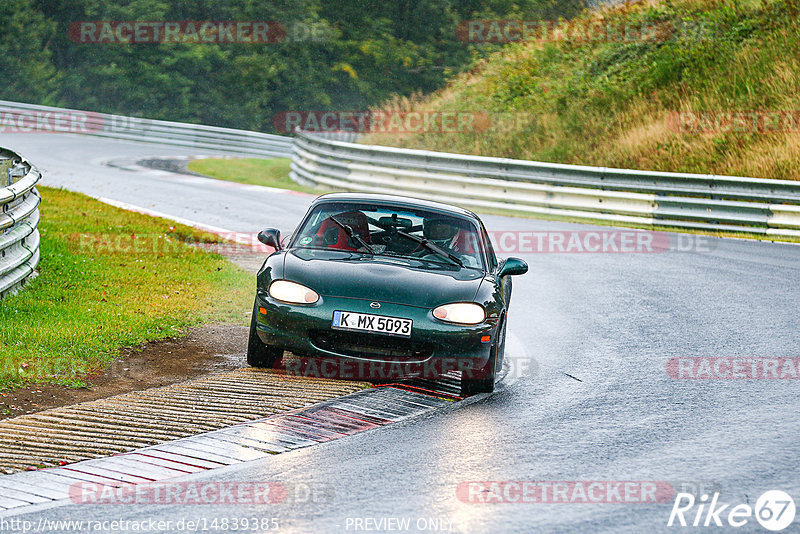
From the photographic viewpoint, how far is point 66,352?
8.46 meters

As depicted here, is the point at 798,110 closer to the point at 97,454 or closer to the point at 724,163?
the point at 724,163

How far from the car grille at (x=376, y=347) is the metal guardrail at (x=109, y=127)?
98.4ft

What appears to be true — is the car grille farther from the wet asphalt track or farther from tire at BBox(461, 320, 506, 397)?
the wet asphalt track

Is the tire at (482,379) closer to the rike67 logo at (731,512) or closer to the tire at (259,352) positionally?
the tire at (259,352)

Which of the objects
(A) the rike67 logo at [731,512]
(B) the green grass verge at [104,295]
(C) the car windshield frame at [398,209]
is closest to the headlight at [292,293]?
(C) the car windshield frame at [398,209]

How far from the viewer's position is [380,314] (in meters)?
7.95

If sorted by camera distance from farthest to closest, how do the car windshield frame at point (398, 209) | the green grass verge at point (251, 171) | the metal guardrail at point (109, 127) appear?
1. the metal guardrail at point (109, 127)
2. the green grass verge at point (251, 171)
3. the car windshield frame at point (398, 209)

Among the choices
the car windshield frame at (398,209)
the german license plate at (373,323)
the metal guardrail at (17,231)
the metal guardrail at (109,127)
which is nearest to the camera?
the german license plate at (373,323)

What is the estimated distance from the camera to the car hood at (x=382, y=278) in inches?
318

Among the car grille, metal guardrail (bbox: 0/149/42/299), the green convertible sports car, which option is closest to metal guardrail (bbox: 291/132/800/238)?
metal guardrail (bbox: 0/149/42/299)

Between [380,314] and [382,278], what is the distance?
1.25 feet

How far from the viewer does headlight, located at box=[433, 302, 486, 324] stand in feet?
26.5

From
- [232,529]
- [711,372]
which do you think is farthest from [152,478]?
[711,372]

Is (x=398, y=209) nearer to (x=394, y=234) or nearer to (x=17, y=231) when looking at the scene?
(x=394, y=234)
